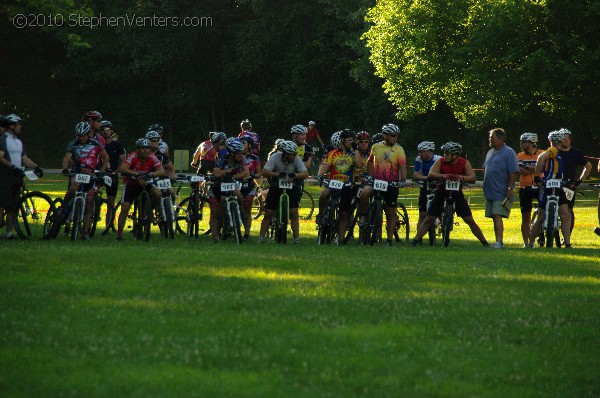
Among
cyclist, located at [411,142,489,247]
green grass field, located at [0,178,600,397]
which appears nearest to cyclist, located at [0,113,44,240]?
green grass field, located at [0,178,600,397]

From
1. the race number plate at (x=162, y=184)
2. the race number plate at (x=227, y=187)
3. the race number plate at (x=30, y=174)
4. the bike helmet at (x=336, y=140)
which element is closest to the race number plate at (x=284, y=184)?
the race number plate at (x=227, y=187)

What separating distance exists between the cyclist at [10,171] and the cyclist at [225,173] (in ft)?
9.29

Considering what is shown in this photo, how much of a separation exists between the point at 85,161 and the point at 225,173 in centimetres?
225

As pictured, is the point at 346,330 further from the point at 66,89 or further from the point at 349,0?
the point at 66,89

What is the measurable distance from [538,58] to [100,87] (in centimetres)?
3452

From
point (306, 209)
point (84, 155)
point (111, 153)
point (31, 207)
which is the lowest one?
point (306, 209)

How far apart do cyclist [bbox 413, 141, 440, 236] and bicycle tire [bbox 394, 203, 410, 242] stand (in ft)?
1.43

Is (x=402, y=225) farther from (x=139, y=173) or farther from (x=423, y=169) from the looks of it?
(x=139, y=173)

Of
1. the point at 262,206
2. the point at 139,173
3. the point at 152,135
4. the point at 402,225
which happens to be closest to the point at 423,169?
the point at 402,225

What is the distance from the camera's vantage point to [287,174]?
20422 mm

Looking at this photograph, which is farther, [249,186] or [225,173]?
[249,186]

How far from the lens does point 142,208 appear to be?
20.8 m

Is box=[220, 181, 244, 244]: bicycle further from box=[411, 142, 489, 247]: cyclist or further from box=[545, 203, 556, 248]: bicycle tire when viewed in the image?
box=[545, 203, 556, 248]: bicycle tire

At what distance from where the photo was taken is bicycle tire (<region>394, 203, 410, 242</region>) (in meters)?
22.8
